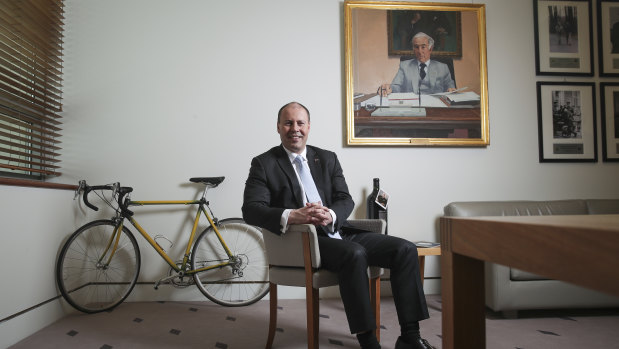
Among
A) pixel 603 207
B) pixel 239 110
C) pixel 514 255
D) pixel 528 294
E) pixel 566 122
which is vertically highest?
pixel 239 110

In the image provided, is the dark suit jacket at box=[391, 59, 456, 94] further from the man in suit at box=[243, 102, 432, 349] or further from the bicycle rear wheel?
the bicycle rear wheel

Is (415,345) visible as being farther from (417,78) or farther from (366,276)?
(417,78)

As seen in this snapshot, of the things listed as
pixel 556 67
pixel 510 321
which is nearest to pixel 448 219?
pixel 510 321

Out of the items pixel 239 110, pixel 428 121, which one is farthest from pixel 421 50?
pixel 239 110

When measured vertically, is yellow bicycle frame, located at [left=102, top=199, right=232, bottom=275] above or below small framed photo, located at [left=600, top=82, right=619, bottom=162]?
below

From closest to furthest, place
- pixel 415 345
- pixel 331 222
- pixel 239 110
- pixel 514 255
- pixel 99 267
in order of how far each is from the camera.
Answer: pixel 514 255 → pixel 415 345 → pixel 331 222 → pixel 99 267 → pixel 239 110

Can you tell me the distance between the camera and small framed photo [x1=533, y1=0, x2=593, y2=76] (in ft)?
10.8

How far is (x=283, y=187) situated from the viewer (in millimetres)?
2080

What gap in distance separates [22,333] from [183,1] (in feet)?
8.41

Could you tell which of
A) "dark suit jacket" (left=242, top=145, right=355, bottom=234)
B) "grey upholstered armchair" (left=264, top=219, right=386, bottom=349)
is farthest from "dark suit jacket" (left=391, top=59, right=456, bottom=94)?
"grey upholstered armchair" (left=264, top=219, right=386, bottom=349)

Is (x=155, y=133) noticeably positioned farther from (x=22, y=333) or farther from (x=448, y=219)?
(x=448, y=219)

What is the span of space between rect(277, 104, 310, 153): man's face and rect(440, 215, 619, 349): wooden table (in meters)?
1.43

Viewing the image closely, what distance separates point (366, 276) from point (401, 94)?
190 cm

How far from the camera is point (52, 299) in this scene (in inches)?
101
